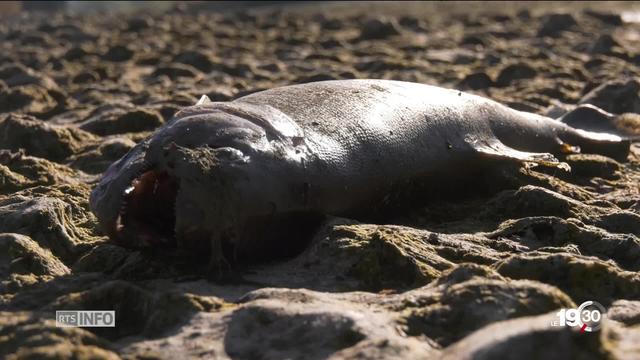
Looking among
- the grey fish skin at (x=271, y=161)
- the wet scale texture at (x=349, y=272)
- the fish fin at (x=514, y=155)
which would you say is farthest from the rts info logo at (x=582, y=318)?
the fish fin at (x=514, y=155)

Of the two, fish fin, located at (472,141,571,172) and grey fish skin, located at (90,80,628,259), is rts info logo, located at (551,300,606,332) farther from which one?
fish fin, located at (472,141,571,172)

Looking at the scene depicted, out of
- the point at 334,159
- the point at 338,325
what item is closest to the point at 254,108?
the point at 334,159

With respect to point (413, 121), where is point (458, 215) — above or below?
below

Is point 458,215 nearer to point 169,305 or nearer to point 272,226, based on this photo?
point 272,226

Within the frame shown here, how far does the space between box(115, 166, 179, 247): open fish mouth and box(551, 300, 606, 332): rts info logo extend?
164 cm

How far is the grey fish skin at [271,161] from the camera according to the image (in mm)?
3814

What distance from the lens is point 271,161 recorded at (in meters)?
3.96

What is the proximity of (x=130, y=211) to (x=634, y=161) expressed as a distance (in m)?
3.64

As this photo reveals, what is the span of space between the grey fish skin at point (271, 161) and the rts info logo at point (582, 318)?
1388 millimetres

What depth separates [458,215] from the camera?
4863mm

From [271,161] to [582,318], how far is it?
157 cm

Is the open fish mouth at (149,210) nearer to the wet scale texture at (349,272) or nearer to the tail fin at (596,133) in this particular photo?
the wet scale texture at (349,272)

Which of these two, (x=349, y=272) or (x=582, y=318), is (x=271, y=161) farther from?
(x=582, y=318)

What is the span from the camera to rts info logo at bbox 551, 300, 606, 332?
2.63 m
